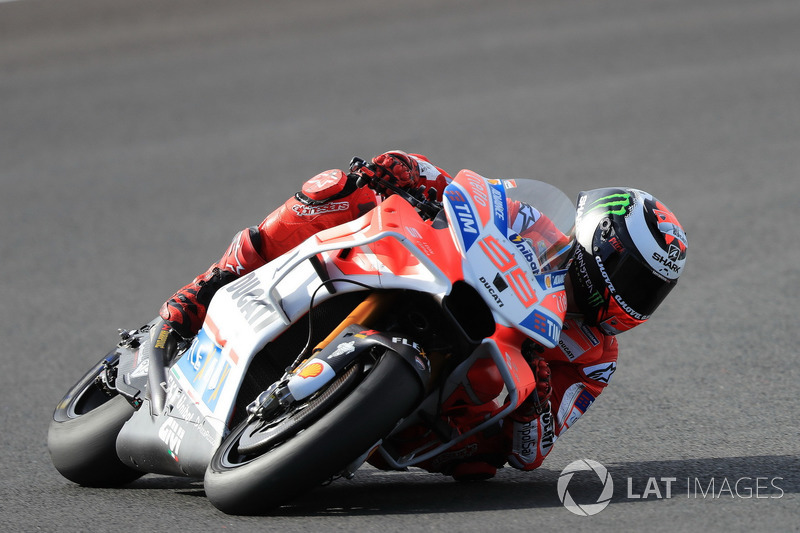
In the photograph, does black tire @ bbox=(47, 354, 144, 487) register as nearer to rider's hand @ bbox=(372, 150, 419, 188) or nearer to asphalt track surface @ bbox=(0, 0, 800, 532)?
asphalt track surface @ bbox=(0, 0, 800, 532)

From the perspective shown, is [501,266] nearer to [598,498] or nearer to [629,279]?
[629,279]

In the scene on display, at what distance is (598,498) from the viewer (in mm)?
3932

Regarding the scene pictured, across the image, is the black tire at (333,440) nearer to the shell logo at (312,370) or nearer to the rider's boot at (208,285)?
the shell logo at (312,370)

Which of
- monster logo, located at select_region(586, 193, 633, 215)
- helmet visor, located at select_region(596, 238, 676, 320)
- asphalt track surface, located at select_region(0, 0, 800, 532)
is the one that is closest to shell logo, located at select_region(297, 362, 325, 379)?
asphalt track surface, located at select_region(0, 0, 800, 532)

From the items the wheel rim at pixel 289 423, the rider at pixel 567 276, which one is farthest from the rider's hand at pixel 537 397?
the wheel rim at pixel 289 423

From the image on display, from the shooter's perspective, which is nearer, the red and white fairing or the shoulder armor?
the red and white fairing

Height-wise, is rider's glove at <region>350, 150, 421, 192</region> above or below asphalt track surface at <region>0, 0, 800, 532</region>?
above

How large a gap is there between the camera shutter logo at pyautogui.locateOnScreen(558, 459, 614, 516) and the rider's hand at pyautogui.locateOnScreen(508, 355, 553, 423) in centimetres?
30

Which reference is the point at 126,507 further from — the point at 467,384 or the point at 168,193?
the point at 168,193

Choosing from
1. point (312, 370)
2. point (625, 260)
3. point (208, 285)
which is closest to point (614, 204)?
point (625, 260)

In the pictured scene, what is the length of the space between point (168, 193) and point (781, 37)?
31.2 feet

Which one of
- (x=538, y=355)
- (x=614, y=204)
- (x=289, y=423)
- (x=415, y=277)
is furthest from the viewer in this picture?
(x=614, y=204)

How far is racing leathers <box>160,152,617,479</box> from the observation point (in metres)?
4.27

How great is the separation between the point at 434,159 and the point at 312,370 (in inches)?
311
